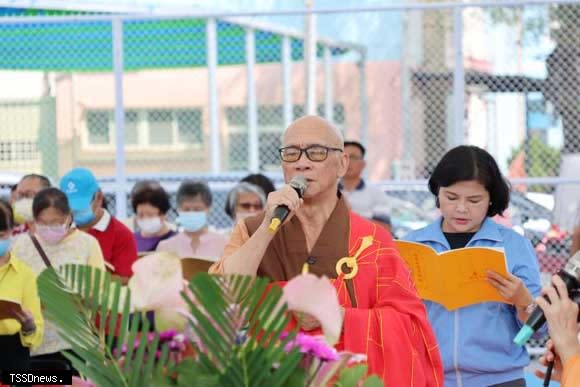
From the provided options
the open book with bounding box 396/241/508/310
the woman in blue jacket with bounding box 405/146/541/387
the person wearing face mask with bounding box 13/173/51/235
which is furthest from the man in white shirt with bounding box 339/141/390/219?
the open book with bounding box 396/241/508/310

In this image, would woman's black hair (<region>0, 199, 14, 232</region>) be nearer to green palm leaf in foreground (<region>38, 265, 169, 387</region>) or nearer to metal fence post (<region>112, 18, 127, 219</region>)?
metal fence post (<region>112, 18, 127, 219</region>)

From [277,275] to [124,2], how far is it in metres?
9.66

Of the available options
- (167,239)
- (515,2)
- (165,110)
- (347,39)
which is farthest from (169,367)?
(165,110)

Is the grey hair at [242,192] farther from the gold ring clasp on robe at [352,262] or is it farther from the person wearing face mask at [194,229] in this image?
the gold ring clasp on robe at [352,262]

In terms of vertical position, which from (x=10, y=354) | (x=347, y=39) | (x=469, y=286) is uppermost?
(x=347, y=39)

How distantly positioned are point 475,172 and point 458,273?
17.3 inches

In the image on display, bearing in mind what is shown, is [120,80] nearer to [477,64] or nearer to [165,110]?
[477,64]

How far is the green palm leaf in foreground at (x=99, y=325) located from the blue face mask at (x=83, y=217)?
591 centimetres

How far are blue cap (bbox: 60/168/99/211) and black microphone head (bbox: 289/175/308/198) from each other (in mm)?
3890

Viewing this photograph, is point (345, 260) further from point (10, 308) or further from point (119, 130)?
point (119, 130)

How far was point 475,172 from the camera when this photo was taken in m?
5.49

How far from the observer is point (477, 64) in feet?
39.0

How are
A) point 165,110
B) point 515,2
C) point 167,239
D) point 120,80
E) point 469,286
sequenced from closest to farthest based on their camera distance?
point 469,286 → point 167,239 → point 515,2 → point 120,80 → point 165,110

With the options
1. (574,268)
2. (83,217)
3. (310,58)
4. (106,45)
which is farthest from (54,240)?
(310,58)
